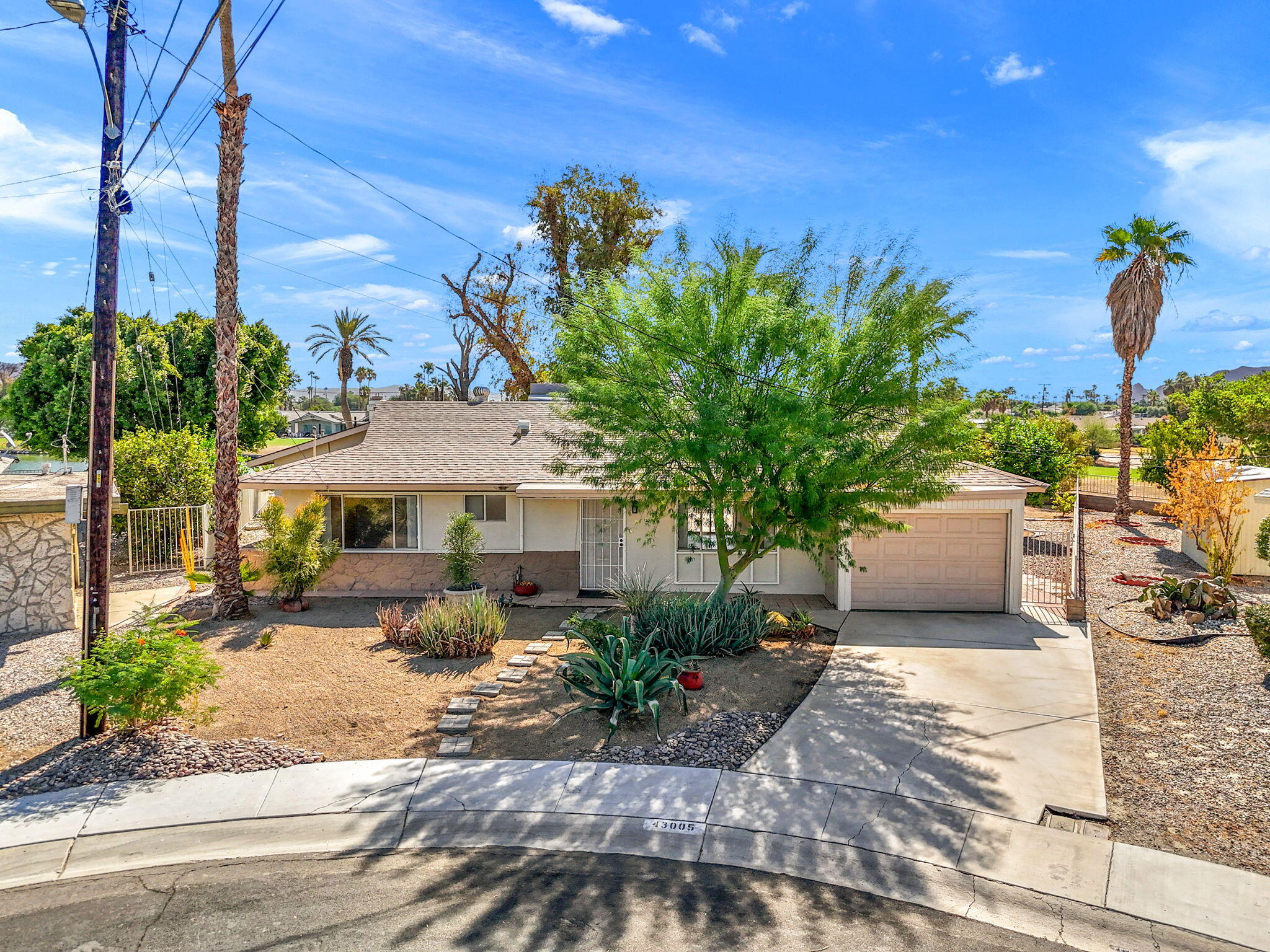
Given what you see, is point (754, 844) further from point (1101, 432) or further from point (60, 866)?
point (1101, 432)

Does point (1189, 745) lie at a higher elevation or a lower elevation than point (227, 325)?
lower

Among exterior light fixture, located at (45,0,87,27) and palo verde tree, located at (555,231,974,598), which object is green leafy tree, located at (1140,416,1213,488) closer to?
palo verde tree, located at (555,231,974,598)

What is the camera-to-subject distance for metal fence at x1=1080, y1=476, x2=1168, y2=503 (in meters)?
28.3

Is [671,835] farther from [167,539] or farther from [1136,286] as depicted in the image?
[1136,286]

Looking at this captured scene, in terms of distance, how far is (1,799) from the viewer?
22.3 ft

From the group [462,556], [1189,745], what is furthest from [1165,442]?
[462,556]

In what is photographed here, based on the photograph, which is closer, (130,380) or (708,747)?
(708,747)

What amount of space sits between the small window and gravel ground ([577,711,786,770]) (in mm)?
8335

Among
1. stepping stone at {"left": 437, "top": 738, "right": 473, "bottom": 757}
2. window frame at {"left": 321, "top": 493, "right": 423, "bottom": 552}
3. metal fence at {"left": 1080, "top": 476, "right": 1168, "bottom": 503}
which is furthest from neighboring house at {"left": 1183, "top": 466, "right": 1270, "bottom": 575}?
window frame at {"left": 321, "top": 493, "right": 423, "bottom": 552}

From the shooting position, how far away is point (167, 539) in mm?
17828

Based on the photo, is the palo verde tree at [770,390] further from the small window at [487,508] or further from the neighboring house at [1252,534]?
the neighboring house at [1252,534]

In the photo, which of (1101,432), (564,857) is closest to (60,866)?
(564,857)

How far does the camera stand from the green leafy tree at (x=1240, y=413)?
24062 mm

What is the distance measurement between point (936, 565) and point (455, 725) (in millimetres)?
9838
